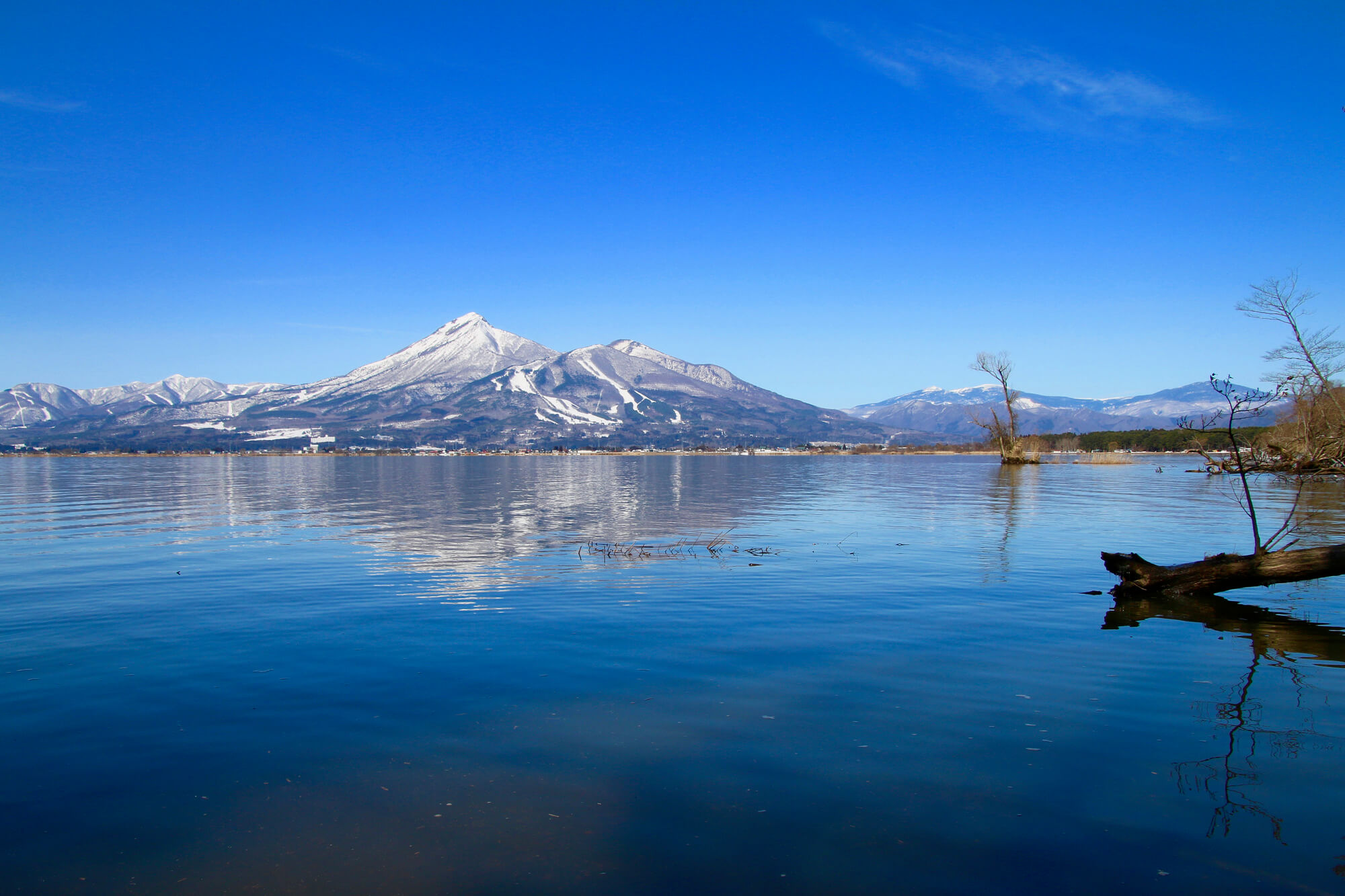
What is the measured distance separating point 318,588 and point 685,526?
18666mm

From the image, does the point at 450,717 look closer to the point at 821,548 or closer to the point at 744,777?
the point at 744,777

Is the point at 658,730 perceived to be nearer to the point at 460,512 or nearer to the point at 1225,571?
the point at 1225,571

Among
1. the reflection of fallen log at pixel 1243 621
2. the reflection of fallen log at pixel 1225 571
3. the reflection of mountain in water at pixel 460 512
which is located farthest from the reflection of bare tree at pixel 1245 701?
the reflection of mountain in water at pixel 460 512

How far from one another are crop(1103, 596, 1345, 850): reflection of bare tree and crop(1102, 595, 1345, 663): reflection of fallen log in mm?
15

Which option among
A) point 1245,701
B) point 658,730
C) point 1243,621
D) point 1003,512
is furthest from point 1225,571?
point 1003,512

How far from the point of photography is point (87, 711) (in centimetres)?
1109

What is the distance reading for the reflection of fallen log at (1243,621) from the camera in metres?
14.9

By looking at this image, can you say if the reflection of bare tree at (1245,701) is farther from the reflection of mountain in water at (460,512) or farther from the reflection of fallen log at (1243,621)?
the reflection of mountain in water at (460,512)

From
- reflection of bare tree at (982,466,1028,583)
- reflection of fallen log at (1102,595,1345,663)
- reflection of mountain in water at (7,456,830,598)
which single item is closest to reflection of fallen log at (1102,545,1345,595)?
reflection of fallen log at (1102,595,1345,663)

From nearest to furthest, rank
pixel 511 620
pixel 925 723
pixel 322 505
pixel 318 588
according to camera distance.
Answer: pixel 925 723 → pixel 511 620 → pixel 318 588 → pixel 322 505

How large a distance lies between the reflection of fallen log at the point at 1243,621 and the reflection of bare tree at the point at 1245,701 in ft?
0.05

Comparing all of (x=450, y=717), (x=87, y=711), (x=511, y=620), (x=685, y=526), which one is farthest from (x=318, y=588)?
(x=685, y=526)

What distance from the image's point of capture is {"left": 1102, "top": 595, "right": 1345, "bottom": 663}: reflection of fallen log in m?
14.9

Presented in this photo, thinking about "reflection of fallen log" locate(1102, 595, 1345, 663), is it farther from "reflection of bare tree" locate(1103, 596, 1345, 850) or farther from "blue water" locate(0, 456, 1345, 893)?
"blue water" locate(0, 456, 1345, 893)
